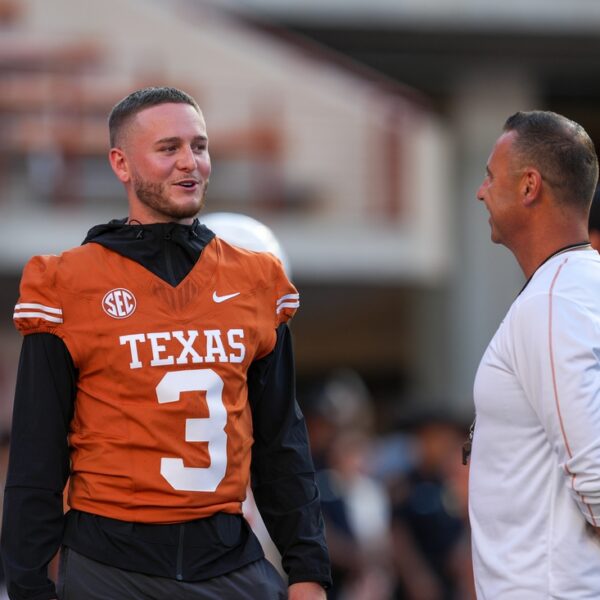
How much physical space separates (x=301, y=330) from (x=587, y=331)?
1891 cm

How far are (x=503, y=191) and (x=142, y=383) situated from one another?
1091 millimetres

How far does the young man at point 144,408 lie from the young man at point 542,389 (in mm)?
543

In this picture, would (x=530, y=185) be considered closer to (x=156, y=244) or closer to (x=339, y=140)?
(x=156, y=244)

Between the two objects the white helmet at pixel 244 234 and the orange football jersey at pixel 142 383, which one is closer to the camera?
the orange football jersey at pixel 142 383

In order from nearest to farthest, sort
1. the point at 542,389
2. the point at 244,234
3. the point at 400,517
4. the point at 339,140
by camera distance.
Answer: the point at 542,389 < the point at 244,234 < the point at 400,517 < the point at 339,140

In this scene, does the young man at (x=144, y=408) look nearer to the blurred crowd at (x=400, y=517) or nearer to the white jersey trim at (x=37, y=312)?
the white jersey trim at (x=37, y=312)

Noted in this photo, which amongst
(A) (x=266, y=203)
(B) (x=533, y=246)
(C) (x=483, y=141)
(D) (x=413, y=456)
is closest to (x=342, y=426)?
(D) (x=413, y=456)

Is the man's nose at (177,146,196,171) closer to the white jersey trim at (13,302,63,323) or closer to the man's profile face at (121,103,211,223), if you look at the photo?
the man's profile face at (121,103,211,223)

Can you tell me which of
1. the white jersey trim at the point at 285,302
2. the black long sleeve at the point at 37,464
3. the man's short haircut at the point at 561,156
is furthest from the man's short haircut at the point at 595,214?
the black long sleeve at the point at 37,464

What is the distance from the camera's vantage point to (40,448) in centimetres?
364

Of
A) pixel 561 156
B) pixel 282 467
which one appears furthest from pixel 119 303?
pixel 561 156

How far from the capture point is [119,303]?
146 inches

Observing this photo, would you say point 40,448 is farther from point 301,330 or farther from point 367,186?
point 301,330

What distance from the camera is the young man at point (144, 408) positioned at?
11.9 feet
